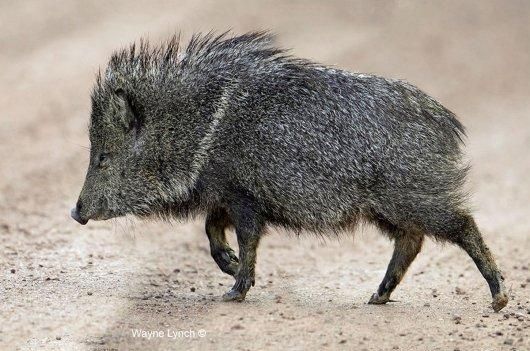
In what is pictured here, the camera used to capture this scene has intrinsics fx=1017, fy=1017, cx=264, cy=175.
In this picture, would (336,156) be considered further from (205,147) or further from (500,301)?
(500,301)

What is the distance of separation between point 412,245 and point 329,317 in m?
1.21

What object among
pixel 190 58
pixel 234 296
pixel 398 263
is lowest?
pixel 234 296

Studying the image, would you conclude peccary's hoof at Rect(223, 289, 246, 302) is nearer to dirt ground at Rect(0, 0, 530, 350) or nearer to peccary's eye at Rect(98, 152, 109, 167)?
dirt ground at Rect(0, 0, 530, 350)

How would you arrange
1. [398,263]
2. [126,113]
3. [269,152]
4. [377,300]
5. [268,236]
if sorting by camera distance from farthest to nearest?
[268,236] < [398,263] < [377,300] < [126,113] < [269,152]

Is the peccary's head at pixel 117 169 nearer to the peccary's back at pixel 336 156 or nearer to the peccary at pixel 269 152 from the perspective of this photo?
the peccary at pixel 269 152

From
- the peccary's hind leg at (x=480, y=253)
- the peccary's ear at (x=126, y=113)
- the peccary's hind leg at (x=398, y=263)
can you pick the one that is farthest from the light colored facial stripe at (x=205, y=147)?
the peccary's hind leg at (x=480, y=253)

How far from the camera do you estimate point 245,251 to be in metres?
7.40

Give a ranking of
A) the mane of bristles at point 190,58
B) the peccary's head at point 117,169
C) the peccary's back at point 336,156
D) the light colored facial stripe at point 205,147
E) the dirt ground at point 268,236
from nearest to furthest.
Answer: the dirt ground at point 268,236, the peccary's back at point 336,156, the light colored facial stripe at point 205,147, the peccary's head at point 117,169, the mane of bristles at point 190,58

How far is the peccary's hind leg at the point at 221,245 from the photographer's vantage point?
7.86m

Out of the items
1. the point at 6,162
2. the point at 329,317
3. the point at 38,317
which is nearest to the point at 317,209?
the point at 329,317

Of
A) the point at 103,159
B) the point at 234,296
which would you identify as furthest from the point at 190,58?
the point at 234,296

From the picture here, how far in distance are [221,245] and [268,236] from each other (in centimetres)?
324

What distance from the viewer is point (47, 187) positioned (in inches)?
472

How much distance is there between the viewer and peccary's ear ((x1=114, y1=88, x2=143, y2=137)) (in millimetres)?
7621
